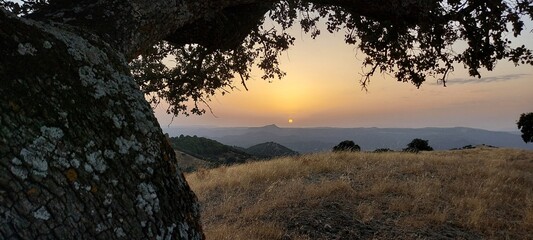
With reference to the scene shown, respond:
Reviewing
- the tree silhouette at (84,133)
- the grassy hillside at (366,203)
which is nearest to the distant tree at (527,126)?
the grassy hillside at (366,203)

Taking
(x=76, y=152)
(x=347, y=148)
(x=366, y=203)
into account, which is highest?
(x=76, y=152)

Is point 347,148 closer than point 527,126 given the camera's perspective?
Yes

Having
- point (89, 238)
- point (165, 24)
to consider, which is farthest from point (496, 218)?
point (89, 238)

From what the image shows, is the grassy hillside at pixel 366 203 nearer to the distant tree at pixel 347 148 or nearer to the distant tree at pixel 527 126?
the distant tree at pixel 347 148

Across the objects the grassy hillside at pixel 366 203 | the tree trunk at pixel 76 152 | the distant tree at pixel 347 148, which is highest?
the tree trunk at pixel 76 152

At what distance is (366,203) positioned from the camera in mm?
9055

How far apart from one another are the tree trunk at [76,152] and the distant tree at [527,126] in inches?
1732

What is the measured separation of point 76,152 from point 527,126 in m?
45.6

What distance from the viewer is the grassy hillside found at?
7375 millimetres

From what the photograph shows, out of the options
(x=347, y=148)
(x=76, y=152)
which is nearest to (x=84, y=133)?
(x=76, y=152)

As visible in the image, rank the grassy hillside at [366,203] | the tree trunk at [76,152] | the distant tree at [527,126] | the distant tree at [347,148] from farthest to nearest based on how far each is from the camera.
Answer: the distant tree at [527,126]
the distant tree at [347,148]
the grassy hillside at [366,203]
the tree trunk at [76,152]

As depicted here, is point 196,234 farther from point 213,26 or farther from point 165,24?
point 213,26

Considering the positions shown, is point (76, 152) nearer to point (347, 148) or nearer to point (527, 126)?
point (347, 148)

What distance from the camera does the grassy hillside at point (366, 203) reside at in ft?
24.2
